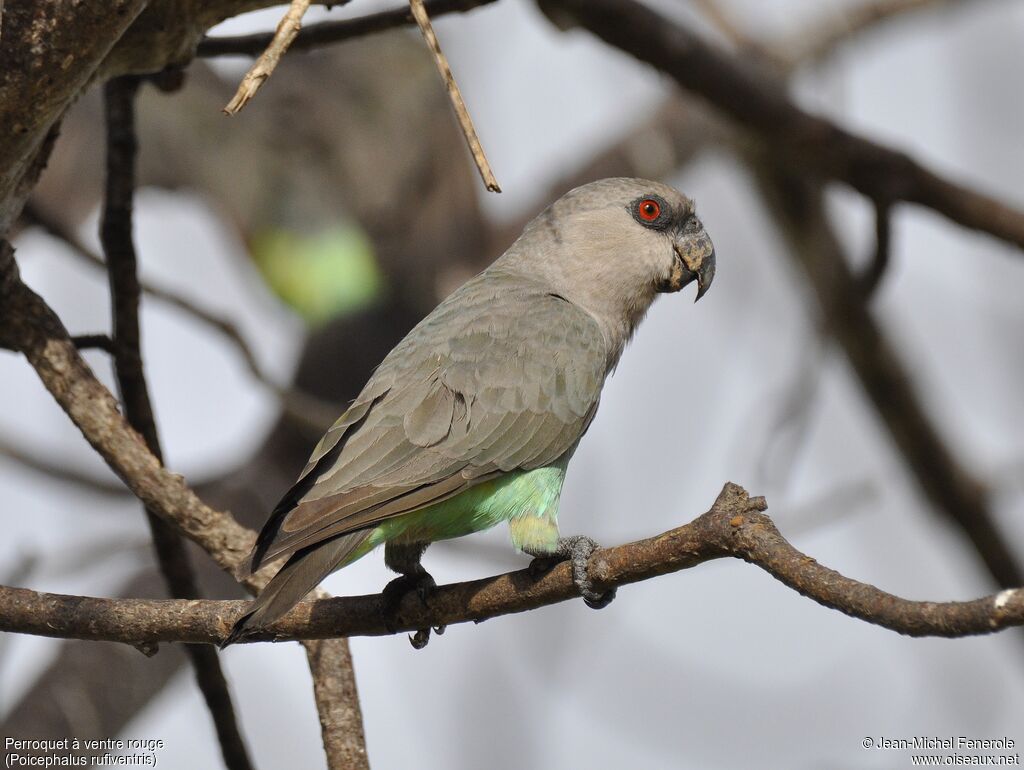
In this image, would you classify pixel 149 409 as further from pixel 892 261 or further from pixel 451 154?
pixel 451 154

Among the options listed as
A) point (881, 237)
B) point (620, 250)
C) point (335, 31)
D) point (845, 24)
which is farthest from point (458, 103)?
point (845, 24)

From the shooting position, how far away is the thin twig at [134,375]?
3742 millimetres

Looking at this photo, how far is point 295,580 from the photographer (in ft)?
Result: 9.61

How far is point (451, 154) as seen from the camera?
28.9 ft

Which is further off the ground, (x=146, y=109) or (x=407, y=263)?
(x=146, y=109)

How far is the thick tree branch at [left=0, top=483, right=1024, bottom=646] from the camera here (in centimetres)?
214

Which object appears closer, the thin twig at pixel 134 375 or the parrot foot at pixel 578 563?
the parrot foot at pixel 578 563

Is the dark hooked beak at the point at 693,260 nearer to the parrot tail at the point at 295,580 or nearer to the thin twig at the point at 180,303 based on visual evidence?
the thin twig at the point at 180,303

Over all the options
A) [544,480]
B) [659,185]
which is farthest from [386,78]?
[544,480]

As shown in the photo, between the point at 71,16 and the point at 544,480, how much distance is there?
2074 millimetres

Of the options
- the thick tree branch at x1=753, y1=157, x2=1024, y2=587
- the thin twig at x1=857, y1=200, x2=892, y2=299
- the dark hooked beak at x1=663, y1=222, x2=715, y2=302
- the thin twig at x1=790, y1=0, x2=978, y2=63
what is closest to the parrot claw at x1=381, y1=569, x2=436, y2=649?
the dark hooked beak at x1=663, y1=222, x2=715, y2=302

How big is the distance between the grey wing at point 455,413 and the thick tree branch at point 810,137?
4.77ft

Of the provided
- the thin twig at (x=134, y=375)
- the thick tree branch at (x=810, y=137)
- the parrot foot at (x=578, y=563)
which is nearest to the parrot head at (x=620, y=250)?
the thick tree branch at (x=810, y=137)

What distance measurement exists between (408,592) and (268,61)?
1.63m
